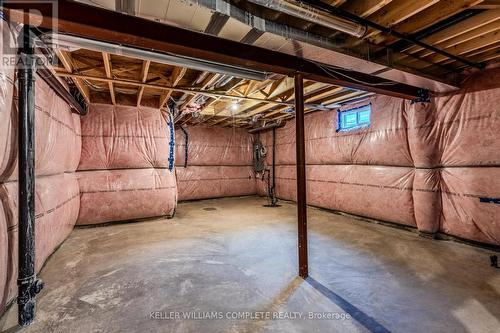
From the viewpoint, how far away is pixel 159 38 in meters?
1.89

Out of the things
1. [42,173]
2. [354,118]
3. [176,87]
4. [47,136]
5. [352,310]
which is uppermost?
[176,87]

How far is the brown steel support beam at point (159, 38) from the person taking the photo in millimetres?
1600

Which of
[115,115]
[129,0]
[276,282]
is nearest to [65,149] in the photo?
[115,115]

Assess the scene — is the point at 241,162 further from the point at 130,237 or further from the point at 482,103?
the point at 482,103

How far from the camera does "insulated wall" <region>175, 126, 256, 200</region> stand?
23.1 ft

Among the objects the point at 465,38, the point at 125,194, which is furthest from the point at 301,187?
the point at 125,194

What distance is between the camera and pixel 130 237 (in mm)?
3643

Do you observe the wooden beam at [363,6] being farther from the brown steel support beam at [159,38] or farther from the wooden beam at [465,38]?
the wooden beam at [465,38]

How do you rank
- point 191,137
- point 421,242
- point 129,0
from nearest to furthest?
point 129,0, point 421,242, point 191,137

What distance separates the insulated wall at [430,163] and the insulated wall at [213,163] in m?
3.52

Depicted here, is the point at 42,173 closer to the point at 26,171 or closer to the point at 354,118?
the point at 26,171

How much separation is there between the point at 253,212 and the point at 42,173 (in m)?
3.92

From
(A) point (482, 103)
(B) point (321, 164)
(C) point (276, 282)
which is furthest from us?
(B) point (321, 164)

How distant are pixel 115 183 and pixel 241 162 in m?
4.35
